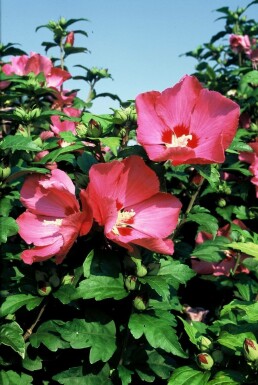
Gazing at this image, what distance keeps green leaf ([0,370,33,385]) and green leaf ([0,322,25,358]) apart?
0.19 m

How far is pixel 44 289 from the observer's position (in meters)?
1.63

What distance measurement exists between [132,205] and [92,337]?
1.42 feet

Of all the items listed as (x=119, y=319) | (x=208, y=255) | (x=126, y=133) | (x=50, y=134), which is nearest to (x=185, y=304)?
(x=208, y=255)

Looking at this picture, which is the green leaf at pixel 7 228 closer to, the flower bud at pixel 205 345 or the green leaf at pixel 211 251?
the flower bud at pixel 205 345

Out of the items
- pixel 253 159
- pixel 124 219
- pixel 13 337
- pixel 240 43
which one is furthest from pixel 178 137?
pixel 240 43

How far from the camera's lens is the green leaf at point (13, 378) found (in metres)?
1.70

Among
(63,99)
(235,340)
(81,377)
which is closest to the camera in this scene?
(235,340)

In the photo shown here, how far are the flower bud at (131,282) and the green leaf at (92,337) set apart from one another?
0.67 feet

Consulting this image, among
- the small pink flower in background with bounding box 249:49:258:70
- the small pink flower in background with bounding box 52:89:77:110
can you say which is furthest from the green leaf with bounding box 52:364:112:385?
the small pink flower in background with bounding box 249:49:258:70

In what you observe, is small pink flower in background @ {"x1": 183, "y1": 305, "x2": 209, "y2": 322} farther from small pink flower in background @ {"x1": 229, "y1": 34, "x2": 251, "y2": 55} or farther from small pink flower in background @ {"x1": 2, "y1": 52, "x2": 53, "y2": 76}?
small pink flower in background @ {"x1": 229, "y1": 34, "x2": 251, "y2": 55}

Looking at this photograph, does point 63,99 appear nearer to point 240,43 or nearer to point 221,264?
point 221,264

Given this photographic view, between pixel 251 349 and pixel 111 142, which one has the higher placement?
pixel 111 142

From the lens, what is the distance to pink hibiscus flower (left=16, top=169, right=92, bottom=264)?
1.47 meters

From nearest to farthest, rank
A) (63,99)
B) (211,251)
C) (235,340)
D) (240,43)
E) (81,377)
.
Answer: (235,340) → (81,377) → (211,251) → (63,99) → (240,43)
